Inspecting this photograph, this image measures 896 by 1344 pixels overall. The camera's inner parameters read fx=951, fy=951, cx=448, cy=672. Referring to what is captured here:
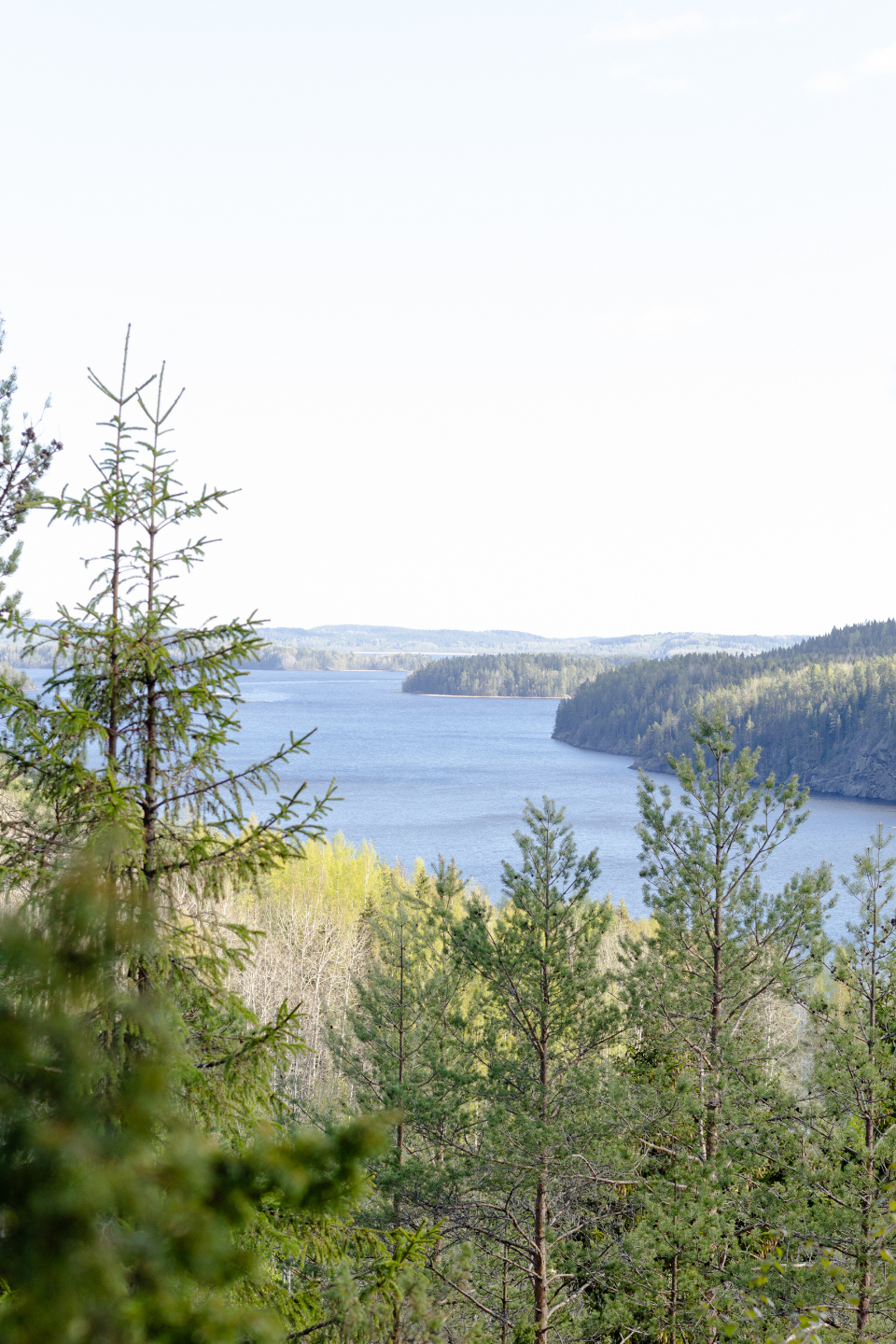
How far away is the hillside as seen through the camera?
94500 mm

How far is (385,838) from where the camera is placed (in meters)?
57.8

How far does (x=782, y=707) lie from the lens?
348ft

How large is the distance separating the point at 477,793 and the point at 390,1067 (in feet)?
213

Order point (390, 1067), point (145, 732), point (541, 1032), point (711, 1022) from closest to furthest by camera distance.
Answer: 1. point (145, 732)
2. point (711, 1022)
3. point (541, 1032)
4. point (390, 1067)

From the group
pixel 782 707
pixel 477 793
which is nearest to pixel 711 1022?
pixel 477 793

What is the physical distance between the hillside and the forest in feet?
225

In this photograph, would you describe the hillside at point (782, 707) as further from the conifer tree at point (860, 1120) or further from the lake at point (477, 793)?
the conifer tree at point (860, 1120)

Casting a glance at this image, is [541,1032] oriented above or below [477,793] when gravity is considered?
above

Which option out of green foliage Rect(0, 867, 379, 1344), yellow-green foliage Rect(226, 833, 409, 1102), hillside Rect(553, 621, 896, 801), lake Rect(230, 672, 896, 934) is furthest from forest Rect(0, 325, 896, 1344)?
hillside Rect(553, 621, 896, 801)

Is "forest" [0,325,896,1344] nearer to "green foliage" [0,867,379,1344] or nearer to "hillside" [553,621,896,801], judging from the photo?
"green foliage" [0,867,379,1344]

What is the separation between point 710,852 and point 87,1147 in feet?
35.0

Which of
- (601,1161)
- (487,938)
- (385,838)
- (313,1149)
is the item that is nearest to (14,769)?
(313,1149)

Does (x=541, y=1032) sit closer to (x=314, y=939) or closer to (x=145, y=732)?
(x=145, y=732)

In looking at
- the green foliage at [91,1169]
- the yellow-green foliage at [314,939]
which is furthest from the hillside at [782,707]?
the green foliage at [91,1169]
